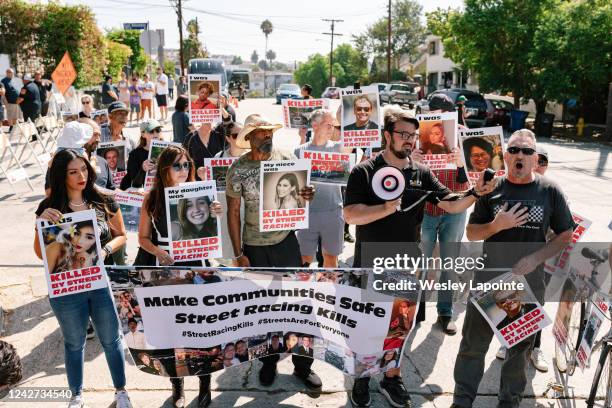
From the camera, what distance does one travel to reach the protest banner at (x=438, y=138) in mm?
5125

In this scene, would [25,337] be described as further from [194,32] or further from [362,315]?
[194,32]

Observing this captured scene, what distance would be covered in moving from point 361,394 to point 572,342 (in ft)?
5.42

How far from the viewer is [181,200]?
400 cm

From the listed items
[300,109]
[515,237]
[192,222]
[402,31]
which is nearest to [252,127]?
[192,222]

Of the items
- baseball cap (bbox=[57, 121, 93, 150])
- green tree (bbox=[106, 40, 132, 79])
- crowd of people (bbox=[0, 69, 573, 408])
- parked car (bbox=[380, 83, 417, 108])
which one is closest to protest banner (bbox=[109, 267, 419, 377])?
crowd of people (bbox=[0, 69, 573, 408])

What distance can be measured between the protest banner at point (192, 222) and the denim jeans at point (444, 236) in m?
2.28

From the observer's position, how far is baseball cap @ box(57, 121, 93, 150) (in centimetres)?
574

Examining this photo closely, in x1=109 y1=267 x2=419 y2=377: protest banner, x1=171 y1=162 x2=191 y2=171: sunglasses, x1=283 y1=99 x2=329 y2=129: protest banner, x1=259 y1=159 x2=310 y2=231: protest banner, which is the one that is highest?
x1=283 y1=99 x2=329 y2=129: protest banner

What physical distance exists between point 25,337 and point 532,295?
14.3 ft

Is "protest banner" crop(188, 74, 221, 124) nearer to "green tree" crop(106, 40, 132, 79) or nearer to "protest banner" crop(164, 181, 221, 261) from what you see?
"protest banner" crop(164, 181, 221, 261)

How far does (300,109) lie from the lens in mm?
7004

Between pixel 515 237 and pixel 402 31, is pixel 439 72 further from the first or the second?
pixel 515 237

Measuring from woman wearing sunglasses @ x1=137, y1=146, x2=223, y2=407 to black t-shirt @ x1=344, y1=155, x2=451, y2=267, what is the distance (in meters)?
1.26

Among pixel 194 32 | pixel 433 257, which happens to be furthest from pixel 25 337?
pixel 194 32
